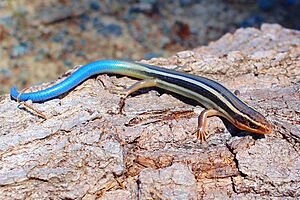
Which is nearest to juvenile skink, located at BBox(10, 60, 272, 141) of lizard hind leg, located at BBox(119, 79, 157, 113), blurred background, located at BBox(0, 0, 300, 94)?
lizard hind leg, located at BBox(119, 79, 157, 113)

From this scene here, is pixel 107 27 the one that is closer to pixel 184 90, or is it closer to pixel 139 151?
pixel 184 90

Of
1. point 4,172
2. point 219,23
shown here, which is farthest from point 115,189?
point 219,23

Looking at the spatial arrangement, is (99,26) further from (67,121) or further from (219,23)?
(67,121)

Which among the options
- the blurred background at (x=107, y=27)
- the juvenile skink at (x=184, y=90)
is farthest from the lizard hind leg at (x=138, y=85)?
the blurred background at (x=107, y=27)

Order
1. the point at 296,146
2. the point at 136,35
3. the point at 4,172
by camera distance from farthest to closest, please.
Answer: the point at 136,35, the point at 296,146, the point at 4,172

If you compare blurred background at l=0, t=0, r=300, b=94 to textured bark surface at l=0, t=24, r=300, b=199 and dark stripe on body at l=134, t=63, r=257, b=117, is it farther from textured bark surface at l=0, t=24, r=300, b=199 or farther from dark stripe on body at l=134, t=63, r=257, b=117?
textured bark surface at l=0, t=24, r=300, b=199

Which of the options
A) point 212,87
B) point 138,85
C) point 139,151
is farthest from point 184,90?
point 139,151
